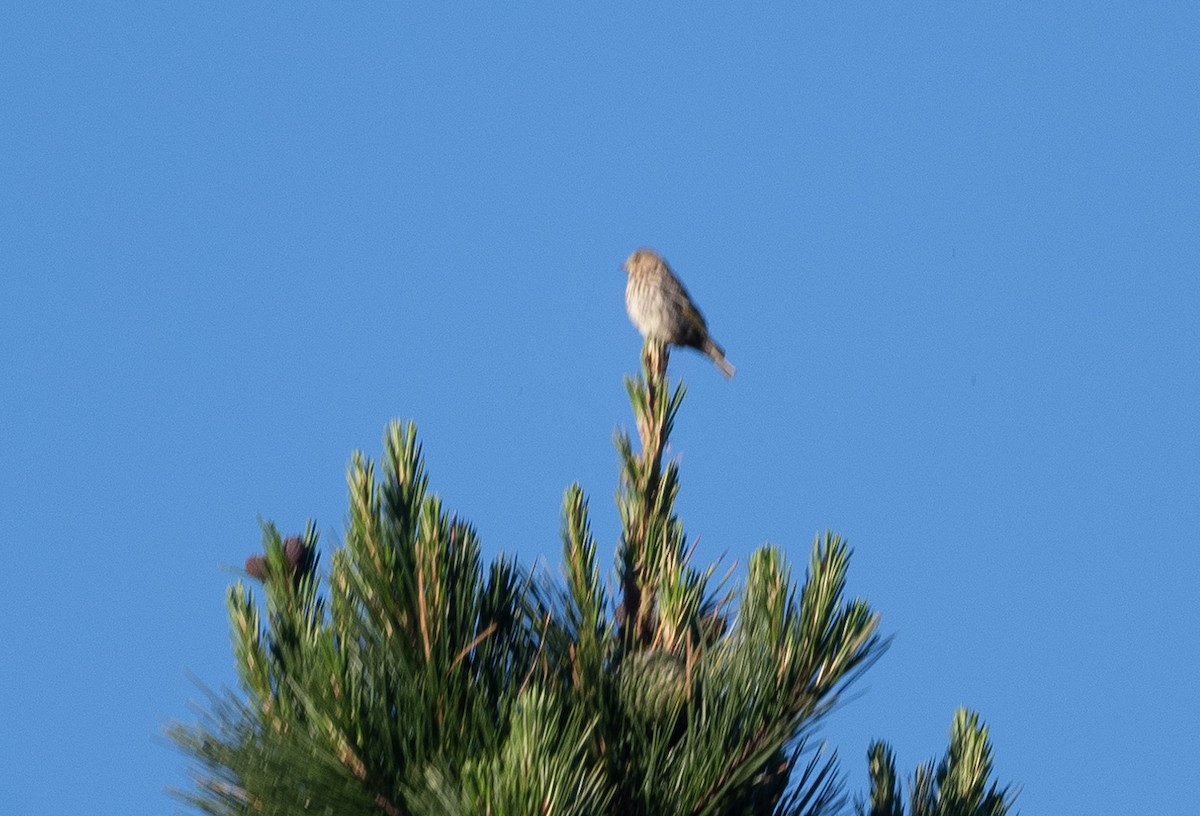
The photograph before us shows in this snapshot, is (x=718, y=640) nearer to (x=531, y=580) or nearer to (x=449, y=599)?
(x=531, y=580)

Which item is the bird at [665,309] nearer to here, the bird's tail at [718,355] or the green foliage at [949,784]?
the bird's tail at [718,355]

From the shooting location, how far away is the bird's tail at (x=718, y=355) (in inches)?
356

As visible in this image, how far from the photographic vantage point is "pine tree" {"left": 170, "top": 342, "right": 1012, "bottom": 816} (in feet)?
8.38

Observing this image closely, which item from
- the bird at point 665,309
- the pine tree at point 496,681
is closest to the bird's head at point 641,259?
the bird at point 665,309

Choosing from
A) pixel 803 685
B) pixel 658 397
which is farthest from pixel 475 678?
pixel 658 397

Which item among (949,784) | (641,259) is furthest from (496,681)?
(641,259)

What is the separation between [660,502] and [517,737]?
39.0 inches

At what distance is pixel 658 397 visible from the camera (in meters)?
3.44

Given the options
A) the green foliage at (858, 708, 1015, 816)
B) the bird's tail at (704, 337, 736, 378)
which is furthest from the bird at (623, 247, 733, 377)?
the green foliage at (858, 708, 1015, 816)

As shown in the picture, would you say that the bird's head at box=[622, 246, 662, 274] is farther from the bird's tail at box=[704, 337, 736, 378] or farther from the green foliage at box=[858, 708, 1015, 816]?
the green foliage at box=[858, 708, 1015, 816]

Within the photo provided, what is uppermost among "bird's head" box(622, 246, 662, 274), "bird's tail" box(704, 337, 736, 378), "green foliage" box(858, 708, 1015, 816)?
"bird's head" box(622, 246, 662, 274)

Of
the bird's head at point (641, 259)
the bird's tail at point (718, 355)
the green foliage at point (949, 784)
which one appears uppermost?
the bird's head at point (641, 259)

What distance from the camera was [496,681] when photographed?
272 cm

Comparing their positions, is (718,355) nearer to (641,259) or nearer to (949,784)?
(641,259)
